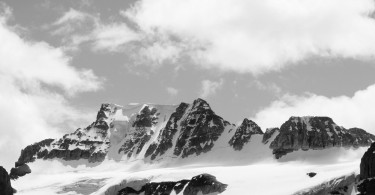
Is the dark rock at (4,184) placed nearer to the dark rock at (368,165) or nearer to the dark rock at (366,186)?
the dark rock at (366,186)

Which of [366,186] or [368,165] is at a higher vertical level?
[368,165]

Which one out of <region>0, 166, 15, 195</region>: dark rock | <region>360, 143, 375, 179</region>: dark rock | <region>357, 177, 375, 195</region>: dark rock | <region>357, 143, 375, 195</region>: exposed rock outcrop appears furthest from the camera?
<region>360, 143, 375, 179</region>: dark rock

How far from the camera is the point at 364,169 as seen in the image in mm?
188750

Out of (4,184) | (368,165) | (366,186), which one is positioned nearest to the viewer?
(4,184)

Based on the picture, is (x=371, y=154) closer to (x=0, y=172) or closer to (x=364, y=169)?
(x=364, y=169)

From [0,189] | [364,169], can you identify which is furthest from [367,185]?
[0,189]

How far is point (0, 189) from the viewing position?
503 ft

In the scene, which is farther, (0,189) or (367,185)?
(367,185)

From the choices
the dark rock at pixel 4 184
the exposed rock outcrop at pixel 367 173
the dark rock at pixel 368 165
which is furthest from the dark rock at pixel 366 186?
the dark rock at pixel 4 184

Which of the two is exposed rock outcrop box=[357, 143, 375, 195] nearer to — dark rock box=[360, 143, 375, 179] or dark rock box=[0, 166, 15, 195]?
dark rock box=[360, 143, 375, 179]

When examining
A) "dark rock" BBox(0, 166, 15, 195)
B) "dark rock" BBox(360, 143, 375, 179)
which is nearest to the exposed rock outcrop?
"dark rock" BBox(360, 143, 375, 179)

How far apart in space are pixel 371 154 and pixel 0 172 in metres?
96.4

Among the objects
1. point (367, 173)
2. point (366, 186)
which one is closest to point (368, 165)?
point (367, 173)

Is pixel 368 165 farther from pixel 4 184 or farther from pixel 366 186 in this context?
pixel 4 184
